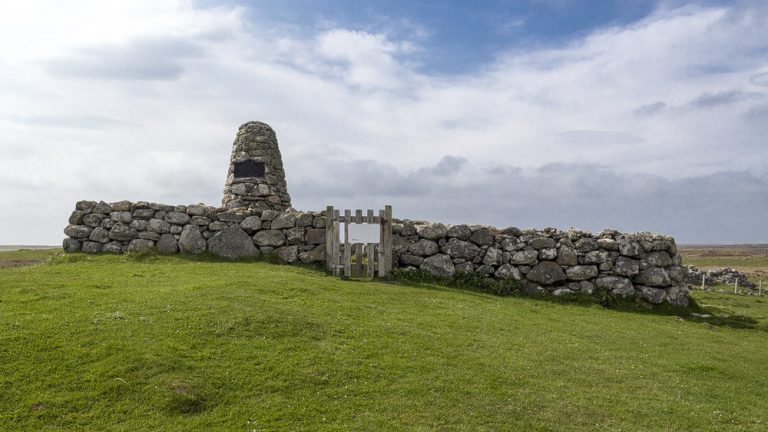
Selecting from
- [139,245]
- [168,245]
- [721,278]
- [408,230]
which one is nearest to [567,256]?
[408,230]

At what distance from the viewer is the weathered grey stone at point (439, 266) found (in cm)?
2098

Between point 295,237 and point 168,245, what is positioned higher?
point 295,237

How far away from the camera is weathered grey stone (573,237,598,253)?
2055 cm

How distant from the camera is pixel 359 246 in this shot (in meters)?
21.5

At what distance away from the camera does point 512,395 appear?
966cm

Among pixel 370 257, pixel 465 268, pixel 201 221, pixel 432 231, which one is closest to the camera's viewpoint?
pixel 465 268

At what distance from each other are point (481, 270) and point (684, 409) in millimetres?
11458

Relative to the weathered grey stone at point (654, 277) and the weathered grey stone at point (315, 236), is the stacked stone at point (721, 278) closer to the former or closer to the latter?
the weathered grey stone at point (654, 277)

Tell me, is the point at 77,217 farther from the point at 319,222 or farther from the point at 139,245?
the point at 319,222

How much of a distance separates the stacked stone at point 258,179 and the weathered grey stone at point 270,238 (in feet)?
10.8

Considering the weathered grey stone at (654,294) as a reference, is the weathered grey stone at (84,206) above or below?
above

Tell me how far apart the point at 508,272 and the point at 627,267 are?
4.33 m

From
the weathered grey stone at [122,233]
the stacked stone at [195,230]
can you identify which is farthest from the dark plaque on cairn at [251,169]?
the weathered grey stone at [122,233]

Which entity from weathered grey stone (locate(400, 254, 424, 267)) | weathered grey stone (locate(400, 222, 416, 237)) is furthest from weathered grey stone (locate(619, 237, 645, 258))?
weathered grey stone (locate(400, 222, 416, 237))
